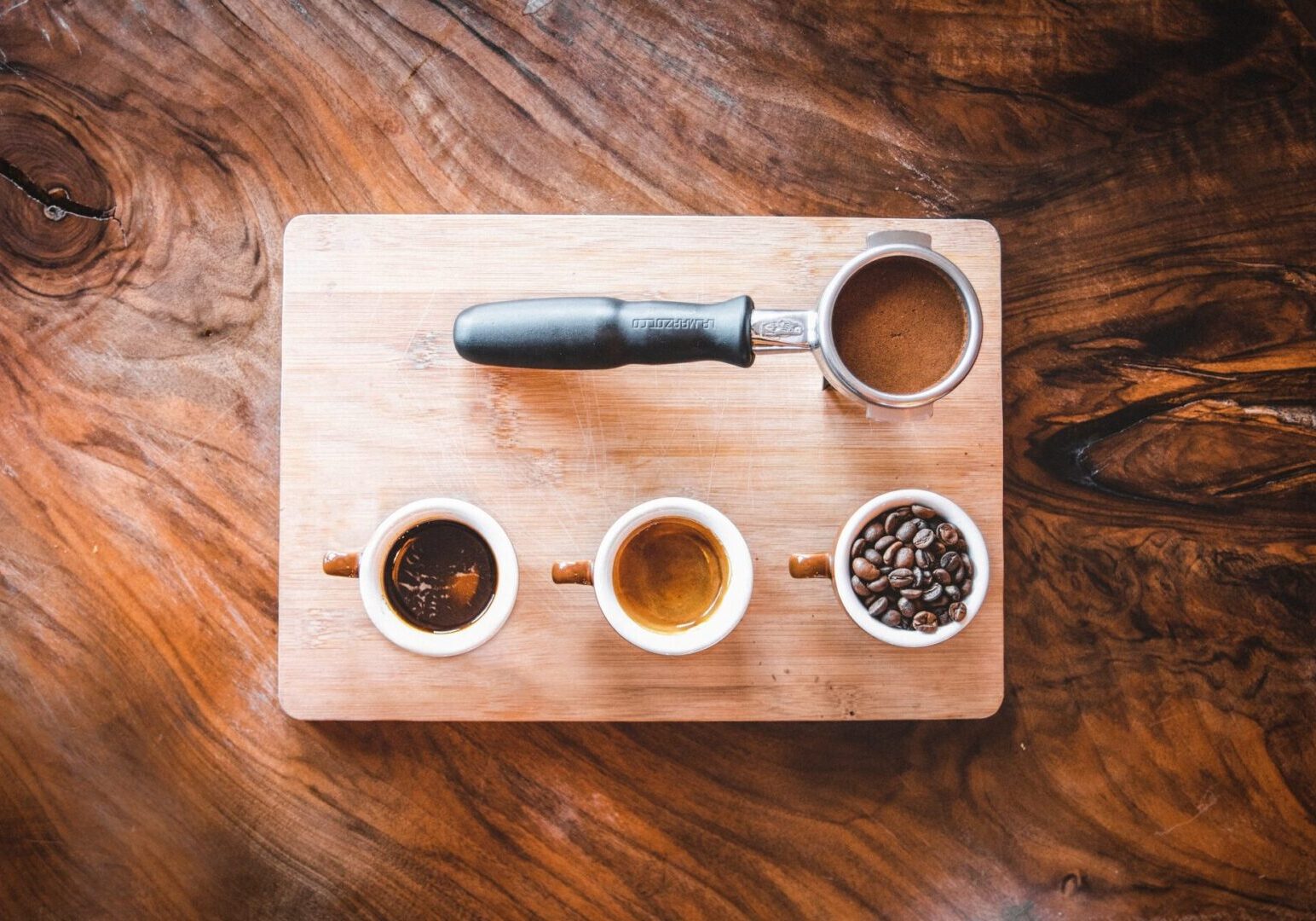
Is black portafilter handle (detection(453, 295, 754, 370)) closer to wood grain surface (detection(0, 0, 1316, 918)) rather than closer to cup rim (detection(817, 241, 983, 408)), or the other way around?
cup rim (detection(817, 241, 983, 408))

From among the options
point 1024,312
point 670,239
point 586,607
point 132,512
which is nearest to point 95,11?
point 132,512

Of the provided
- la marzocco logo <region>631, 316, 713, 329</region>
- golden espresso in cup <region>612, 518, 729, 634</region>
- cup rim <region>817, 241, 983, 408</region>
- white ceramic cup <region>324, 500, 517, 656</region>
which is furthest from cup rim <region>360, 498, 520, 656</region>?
cup rim <region>817, 241, 983, 408</region>

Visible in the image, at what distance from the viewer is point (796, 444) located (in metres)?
0.88

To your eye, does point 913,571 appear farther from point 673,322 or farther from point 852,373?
point 673,322

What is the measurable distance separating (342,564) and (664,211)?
54 cm

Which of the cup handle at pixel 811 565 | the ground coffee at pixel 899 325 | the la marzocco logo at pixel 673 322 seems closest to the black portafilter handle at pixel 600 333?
the la marzocco logo at pixel 673 322

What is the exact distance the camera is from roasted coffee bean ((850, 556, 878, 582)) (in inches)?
31.8

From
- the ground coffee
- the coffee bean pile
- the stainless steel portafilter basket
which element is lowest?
the coffee bean pile

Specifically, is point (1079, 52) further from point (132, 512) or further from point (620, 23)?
point (132, 512)

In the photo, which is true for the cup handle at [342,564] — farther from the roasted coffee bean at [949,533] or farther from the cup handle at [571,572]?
the roasted coffee bean at [949,533]

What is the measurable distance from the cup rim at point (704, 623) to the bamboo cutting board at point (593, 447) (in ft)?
0.23

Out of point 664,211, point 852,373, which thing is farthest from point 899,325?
point 664,211

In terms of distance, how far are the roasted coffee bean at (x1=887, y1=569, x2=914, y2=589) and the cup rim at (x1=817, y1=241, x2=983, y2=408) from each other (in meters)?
0.17

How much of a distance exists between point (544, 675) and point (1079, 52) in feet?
3.19
